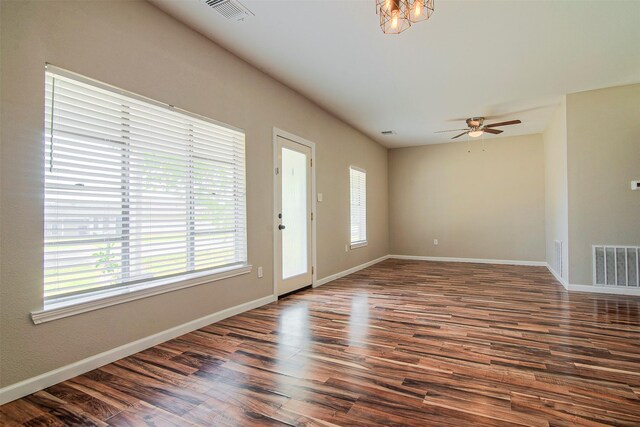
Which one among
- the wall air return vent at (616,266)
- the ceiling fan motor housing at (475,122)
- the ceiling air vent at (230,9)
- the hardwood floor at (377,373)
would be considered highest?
the ceiling air vent at (230,9)

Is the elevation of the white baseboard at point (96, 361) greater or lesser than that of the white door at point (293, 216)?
lesser

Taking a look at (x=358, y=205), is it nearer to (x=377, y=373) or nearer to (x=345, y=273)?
(x=345, y=273)

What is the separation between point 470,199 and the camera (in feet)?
24.3

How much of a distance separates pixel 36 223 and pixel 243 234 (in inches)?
73.5

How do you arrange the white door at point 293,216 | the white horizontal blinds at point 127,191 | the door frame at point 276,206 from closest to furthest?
the white horizontal blinds at point 127,191 → the door frame at point 276,206 → the white door at point 293,216

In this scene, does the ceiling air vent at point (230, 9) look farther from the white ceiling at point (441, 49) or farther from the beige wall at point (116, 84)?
the beige wall at point (116, 84)

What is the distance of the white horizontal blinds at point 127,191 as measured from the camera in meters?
2.11

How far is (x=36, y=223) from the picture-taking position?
1.98 meters

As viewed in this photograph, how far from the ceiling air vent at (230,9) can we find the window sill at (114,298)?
2309 millimetres

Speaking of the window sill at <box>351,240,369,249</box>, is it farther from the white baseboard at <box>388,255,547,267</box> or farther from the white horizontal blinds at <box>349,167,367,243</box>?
the white baseboard at <box>388,255,547,267</box>

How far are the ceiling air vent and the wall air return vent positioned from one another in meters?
5.20

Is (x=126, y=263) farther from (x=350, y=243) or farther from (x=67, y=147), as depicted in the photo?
(x=350, y=243)

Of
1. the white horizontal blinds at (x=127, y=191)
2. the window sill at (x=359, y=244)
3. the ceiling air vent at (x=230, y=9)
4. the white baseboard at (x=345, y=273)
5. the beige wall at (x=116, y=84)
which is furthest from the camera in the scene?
the window sill at (x=359, y=244)

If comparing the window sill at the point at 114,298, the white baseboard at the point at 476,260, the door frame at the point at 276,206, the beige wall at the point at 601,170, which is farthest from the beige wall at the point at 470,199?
the window sill at the point at 114,298
